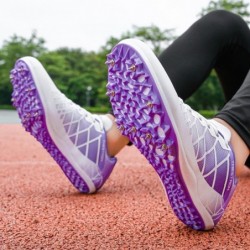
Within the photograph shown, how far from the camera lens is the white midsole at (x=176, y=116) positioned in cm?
65

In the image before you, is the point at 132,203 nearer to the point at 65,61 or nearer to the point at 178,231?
the point at 178,231

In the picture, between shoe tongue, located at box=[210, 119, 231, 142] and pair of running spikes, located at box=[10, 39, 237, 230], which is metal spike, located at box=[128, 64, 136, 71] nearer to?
pair of running spikes, located at box=[10, 39, 237, 230]

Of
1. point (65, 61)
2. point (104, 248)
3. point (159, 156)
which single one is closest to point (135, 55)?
point (159, 156)

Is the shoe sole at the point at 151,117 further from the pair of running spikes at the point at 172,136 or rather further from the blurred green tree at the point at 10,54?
the blurred green tree at the point at 10,54

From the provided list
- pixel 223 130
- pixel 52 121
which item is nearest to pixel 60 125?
pixel 52 121

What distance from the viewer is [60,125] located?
1.08 metres

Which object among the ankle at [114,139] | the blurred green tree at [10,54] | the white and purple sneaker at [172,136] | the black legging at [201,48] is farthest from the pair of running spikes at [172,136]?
the blurred green tree at [10,54]

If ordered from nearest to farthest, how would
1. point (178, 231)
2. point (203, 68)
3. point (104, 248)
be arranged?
point (104, 248), point (178, 231), point (203, 68)

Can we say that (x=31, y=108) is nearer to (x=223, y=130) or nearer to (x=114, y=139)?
(x=114, y=139)

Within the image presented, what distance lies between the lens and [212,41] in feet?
3.47

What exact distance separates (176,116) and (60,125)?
48 cm

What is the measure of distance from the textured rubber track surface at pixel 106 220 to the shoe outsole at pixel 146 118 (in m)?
0.06

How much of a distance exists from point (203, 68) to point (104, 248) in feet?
1.73

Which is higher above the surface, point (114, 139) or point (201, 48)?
point (201, 48)
